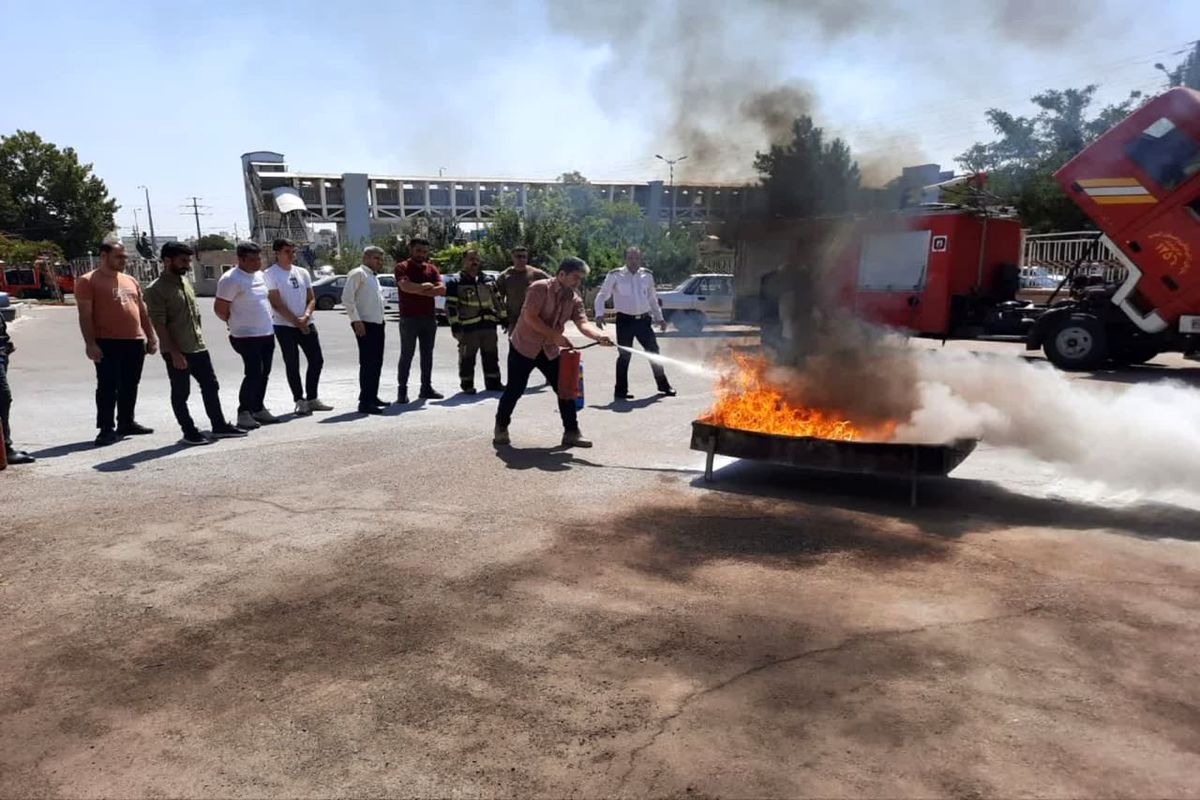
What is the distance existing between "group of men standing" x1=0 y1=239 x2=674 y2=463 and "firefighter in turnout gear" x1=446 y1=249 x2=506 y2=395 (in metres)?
0.01

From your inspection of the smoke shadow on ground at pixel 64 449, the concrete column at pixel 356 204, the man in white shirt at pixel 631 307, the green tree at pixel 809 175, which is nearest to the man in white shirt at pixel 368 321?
the smoke shadow on ground at pixel 64 449

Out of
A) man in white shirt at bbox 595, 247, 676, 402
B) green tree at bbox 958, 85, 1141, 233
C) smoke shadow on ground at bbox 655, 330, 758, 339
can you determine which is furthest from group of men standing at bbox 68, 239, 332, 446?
green tree at bbox 958, 85, 1141, 233

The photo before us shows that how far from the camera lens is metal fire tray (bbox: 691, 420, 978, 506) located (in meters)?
5.24

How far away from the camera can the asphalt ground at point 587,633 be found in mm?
2609

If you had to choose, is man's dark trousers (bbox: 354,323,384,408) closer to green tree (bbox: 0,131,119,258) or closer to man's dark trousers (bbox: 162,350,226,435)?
man's dark trousers (bbox: 162,350,226,435)

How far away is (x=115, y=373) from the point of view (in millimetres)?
7008

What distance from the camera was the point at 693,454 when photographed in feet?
22.9

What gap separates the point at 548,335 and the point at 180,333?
3198 mm

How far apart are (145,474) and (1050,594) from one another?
19.6 feet

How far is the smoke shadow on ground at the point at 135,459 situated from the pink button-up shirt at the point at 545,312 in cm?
299

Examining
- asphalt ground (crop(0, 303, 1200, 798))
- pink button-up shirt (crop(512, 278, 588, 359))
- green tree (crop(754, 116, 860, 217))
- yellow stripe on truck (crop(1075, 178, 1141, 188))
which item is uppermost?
yellow stripe on truck (crop(1075, 178, 1141, 188))

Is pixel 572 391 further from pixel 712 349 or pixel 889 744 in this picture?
pixel 889 744

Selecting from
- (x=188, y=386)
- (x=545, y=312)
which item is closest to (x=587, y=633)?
(x=545, y=312)

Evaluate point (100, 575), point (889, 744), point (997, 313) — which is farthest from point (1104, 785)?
point (997, 313)
